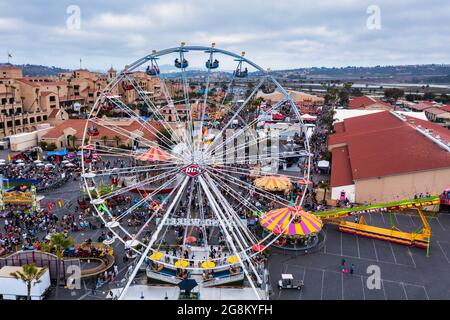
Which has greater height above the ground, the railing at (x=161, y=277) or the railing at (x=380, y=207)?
the railing at (x=380, y=207)

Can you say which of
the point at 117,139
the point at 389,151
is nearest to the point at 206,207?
the point at 389,151

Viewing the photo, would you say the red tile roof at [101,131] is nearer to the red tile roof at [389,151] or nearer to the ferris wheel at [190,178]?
the ferris wheel at [190,178]

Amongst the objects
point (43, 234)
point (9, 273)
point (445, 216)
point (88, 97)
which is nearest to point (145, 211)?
point (43, 234)

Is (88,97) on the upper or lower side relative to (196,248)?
upper

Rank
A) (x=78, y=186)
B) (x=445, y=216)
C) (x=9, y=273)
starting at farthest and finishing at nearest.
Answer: (x=78, y=186), (x=445, y=216), (x=9, y=273)

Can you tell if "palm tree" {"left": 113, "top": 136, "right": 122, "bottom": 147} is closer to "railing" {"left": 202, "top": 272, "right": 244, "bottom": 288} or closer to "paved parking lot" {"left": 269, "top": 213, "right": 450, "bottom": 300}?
"paved parking lot" {"left": 269, "top": 213, "right": 450, "bottom": 300}

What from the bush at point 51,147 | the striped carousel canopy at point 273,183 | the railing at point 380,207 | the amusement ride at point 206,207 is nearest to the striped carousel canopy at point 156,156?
the amusement ride at point 206,207

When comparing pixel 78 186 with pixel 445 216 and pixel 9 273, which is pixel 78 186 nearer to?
pixel 9 273
